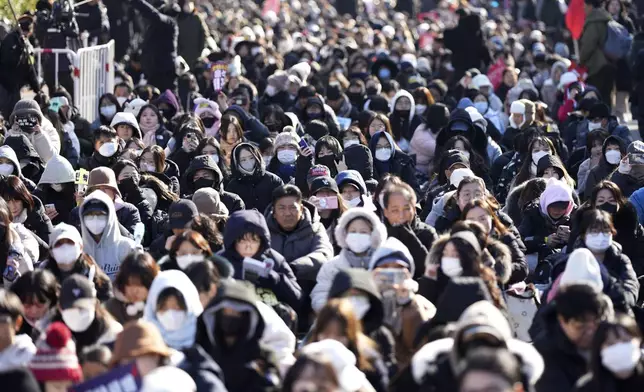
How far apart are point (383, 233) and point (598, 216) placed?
1300 millimetres

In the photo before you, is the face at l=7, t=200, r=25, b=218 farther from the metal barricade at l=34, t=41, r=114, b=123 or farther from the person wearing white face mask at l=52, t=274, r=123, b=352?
the metal barricade at l=34, t=41, r=114, b=123

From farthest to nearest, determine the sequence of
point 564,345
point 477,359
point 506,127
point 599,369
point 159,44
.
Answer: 1. point 159,44
2. point 506,127
3. point 564,345
4. point 599,369
5. point 477,359

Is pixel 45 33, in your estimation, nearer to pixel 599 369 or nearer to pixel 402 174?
pixel 402 174

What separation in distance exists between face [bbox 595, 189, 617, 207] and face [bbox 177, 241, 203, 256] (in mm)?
3304

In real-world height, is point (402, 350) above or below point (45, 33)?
above

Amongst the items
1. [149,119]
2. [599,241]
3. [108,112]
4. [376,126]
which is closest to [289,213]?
[599,241]

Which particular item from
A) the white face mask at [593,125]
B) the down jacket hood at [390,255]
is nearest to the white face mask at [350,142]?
the white face mask at [593,125]

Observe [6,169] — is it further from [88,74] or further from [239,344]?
[88,74]

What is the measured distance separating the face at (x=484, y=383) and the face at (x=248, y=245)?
413 cm

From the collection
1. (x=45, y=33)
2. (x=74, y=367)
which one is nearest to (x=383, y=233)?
(x=74, y=367)

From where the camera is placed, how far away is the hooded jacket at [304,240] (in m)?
12.1

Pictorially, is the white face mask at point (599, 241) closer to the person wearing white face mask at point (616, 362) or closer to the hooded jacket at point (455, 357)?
the hooded jacket at point (455, 357)

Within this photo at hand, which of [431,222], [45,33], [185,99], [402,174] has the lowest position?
[185,99]

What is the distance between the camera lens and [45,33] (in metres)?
22.3
